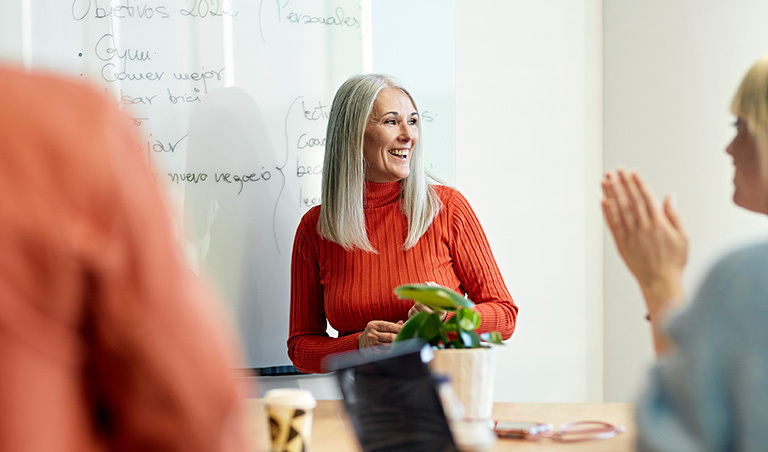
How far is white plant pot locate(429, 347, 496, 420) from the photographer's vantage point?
1.61 metres

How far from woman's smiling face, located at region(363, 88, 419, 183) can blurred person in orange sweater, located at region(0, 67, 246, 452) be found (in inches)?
81.2

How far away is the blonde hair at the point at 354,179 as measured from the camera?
268 cm

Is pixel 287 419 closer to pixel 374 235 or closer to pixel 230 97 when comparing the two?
pixel 374 235

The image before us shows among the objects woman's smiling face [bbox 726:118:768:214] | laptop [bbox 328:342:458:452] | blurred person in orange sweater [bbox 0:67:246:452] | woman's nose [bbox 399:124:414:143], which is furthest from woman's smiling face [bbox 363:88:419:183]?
blurred person in orange sweater [bbox 0:67:246:452]

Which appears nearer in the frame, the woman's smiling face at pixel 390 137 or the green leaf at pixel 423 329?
the green leaf at pixel 423 329

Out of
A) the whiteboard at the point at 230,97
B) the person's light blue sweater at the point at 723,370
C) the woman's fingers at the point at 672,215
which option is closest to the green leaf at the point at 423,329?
the woman's fingers at the point at 672,215

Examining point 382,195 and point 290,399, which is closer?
point 290,399

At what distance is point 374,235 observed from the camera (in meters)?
2.71

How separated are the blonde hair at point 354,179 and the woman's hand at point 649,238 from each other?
1.17 m

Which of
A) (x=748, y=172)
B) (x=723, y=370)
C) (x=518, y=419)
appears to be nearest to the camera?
(x=723, y=370)

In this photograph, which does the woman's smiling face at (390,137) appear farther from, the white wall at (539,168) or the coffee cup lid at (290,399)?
the coffee cup lid at (290,399)

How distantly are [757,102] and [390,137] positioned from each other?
1.68 m

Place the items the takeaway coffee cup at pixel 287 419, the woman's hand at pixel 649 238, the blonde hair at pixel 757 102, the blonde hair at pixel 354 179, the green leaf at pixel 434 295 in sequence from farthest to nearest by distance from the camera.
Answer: the blonde hair at pixel 354 179
the green leaf at pixel 434 295
the woman's hand at pixel 649 238
the takeaway coffee cup at pixel 287 419
the blonde hair at pixel 757 102

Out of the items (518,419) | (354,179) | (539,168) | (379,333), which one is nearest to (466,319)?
(518,419)
